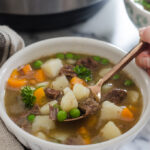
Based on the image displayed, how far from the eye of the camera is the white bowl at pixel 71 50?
4.08ft

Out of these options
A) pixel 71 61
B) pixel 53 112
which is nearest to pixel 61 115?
pixel 53 112

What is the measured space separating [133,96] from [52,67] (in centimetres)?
43

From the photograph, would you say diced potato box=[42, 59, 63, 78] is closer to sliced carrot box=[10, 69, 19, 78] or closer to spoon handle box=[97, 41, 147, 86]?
sliced carrot box=[10, 69, 19, 78]

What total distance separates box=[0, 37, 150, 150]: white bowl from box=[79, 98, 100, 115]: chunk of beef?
0.64 ft

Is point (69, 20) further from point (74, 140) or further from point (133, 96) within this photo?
point (74, 140)

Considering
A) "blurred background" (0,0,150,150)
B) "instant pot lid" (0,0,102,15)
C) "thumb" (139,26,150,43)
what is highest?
"thumb" (139,26,150,43)

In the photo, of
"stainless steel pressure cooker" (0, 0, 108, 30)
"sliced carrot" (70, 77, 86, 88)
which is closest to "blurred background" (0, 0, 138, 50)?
"stainless steel pressure cooker" (0, 0, 108, 30)

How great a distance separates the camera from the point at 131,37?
2.22 m

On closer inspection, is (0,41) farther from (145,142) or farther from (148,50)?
(145,142)

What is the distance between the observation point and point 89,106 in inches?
55.5

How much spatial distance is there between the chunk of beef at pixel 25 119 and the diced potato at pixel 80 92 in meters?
0.19

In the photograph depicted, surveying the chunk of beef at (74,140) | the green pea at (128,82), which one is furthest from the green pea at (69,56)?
the chunk of beef at (74,140)

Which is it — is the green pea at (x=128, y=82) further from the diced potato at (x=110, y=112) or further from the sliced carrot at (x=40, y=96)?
the sliced carrot at (x=40, y=96)

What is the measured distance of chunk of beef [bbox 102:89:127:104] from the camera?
1.50m
